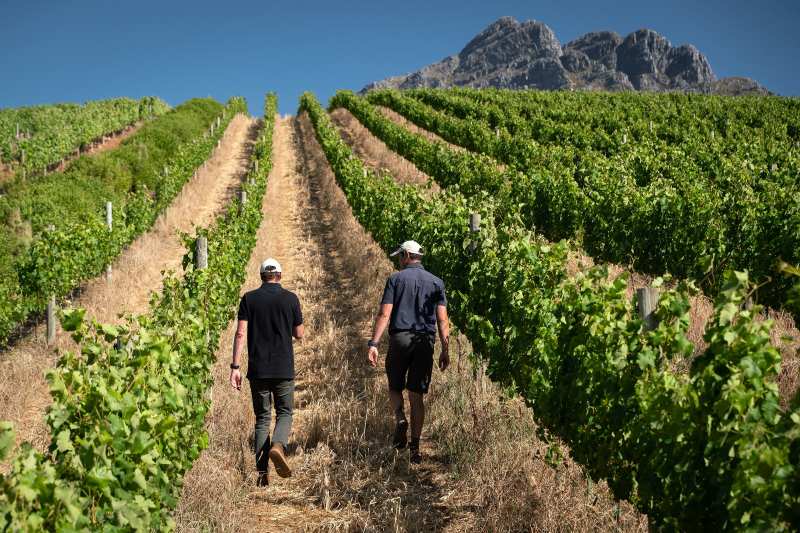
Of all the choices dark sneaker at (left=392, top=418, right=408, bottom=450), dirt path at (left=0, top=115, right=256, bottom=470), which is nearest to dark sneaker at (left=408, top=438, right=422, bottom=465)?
dark sneaker at (left=392, top=418, right=408, bottom=450)

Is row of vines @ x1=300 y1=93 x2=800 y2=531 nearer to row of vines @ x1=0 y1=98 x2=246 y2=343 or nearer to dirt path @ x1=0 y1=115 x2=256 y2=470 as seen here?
dirt path @ x1=0 y1=115 x2=256 y2=470

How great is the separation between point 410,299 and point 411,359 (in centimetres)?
54

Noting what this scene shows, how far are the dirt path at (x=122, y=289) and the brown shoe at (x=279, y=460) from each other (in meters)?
2.47

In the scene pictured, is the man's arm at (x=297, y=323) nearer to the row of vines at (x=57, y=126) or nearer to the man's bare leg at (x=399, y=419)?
the man's bare leg at (x=399, y=419)

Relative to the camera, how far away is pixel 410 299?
5.90 meters

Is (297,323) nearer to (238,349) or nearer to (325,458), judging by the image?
(238,349)

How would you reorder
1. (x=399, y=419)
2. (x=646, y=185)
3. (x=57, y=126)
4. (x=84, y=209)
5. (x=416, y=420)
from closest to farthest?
1. (x=416, y=420)
2. (x=399, y=419)
3. (x=646, y=185)
4. (x=84, y=209)
5. (x=57, y=126)

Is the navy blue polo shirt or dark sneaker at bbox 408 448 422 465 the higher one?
the navy blue polo shirt

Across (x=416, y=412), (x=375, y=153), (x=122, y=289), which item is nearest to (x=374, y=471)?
(x=416, y=412)

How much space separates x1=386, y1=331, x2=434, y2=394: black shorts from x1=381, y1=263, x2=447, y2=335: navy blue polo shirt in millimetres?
71

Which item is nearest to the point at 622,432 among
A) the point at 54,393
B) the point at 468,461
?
the point at 468,461

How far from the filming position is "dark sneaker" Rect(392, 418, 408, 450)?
5984 millimetres

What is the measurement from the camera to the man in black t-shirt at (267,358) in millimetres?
5629

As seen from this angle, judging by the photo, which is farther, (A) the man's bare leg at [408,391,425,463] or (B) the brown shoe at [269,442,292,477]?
(A) the man's bare leg at [408,391,425,463]
